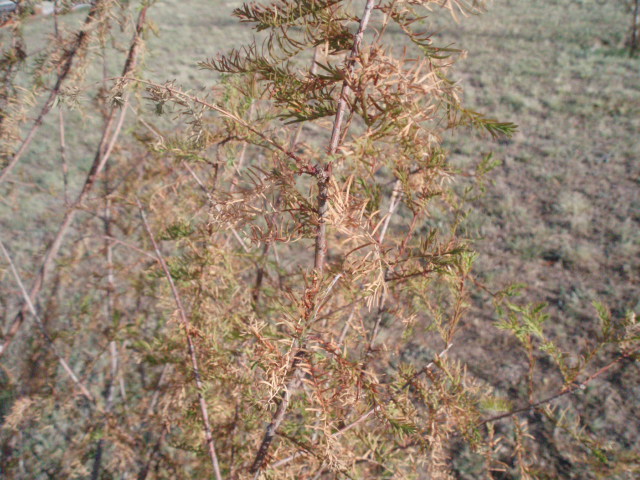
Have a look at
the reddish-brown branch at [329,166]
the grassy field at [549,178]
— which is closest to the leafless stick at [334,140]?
the reddish-brown branch at [329,166]

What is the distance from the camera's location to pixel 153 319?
380cm

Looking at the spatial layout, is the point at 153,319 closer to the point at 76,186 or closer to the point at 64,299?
the point at 64,299

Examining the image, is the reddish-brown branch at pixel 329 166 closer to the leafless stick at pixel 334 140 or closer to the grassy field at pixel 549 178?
the leafless stick at pixel 334 140

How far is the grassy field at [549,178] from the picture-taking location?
371cm

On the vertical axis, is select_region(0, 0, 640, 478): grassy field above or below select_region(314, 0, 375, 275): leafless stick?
below

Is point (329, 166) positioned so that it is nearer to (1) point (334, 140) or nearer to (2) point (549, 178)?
(1) point (334, 140)

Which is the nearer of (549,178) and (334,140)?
(334,140)

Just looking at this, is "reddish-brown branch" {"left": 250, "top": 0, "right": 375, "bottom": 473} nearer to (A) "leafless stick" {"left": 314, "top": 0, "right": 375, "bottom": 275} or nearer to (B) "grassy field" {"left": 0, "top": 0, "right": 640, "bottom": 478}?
(A) "leafless stick" {"left": 314, "top": 0, "right": 375, "bottom": 275}

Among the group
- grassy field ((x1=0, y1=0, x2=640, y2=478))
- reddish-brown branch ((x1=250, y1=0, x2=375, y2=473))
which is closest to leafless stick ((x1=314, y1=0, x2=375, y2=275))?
reddish-brown branch ((x1=250, y1=0, x2=375, y2=473))

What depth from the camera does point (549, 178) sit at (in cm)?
542

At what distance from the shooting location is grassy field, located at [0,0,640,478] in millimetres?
3715

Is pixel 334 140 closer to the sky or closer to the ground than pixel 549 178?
closer to the sky

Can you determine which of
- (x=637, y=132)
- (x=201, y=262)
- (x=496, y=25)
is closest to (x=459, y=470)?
(x=201, y=262)

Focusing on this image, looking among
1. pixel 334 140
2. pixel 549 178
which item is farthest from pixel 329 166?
pixel 549 178
